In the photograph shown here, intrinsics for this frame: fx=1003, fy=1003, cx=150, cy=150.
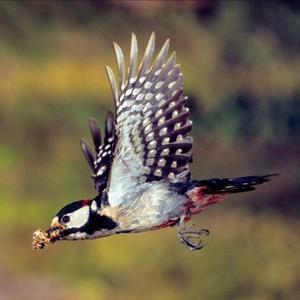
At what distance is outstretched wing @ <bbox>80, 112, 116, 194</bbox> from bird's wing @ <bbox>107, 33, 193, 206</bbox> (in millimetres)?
52

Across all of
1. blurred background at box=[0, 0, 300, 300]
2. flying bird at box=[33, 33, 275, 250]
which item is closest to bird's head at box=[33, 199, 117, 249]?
flying bird at box=[33, 33, 275, 250]

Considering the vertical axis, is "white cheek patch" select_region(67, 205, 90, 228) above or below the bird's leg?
above

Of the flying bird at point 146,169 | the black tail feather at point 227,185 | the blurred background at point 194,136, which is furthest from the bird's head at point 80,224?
the blurred background at point 194,136

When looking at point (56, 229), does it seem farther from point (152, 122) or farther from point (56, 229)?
point (152, 122)

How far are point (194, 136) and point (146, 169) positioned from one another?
70 cm

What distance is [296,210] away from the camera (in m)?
1.67

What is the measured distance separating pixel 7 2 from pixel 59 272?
25.6 inches

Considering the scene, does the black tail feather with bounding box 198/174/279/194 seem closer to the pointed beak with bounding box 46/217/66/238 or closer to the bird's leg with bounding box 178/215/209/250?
the bird's leg with bounding box 178/215/209/250

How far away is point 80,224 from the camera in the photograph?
106 cm

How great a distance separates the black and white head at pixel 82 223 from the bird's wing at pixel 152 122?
28mm

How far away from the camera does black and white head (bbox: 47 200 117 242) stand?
41.9 inches

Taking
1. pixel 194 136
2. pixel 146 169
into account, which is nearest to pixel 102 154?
pixel 146 169

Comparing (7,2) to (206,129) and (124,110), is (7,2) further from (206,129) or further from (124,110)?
(124,110)

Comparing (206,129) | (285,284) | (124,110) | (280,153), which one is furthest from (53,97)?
(124,110)
